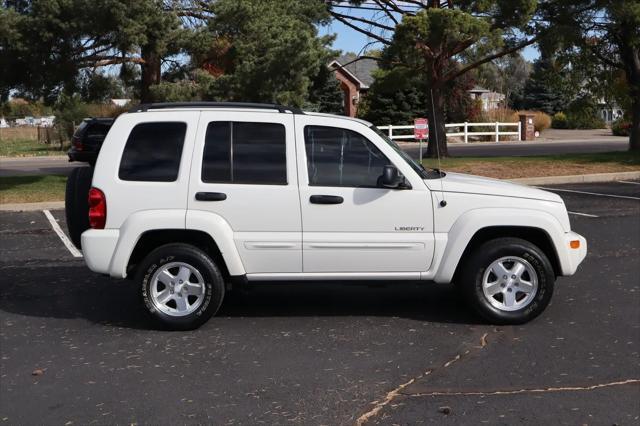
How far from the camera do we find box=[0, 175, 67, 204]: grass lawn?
50.6 ft

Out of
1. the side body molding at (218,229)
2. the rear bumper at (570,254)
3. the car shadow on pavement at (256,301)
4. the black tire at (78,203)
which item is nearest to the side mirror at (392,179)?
the car shadow on pavement at (256,301)

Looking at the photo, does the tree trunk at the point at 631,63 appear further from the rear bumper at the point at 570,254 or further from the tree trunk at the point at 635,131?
the rear bumper at the point at 570,254

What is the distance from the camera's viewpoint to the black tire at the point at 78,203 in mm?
6578

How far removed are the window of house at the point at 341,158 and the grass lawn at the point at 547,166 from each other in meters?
13.5

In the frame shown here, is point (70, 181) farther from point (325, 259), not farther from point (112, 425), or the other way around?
point (112, 425)

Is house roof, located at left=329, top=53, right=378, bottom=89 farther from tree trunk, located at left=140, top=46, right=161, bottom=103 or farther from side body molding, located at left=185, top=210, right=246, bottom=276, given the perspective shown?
side body molding, located at left=185, top=210, right=246, bottom=276

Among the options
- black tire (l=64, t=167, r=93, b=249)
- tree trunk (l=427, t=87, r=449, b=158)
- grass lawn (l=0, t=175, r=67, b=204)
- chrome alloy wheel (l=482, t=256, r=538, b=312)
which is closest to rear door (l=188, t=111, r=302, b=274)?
black tire (l=64, t=167, r=93, b=249)

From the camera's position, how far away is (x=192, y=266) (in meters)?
6.27

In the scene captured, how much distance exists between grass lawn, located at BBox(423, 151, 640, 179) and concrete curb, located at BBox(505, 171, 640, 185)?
32 cm

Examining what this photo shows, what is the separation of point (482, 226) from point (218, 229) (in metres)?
2.12

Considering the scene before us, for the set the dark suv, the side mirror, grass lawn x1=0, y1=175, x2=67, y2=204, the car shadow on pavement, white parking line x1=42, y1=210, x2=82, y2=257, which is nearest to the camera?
the side mirror

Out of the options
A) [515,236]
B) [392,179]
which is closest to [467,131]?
[515,236]

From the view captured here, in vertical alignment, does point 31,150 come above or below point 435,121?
below

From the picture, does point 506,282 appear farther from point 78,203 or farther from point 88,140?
point 88,140
